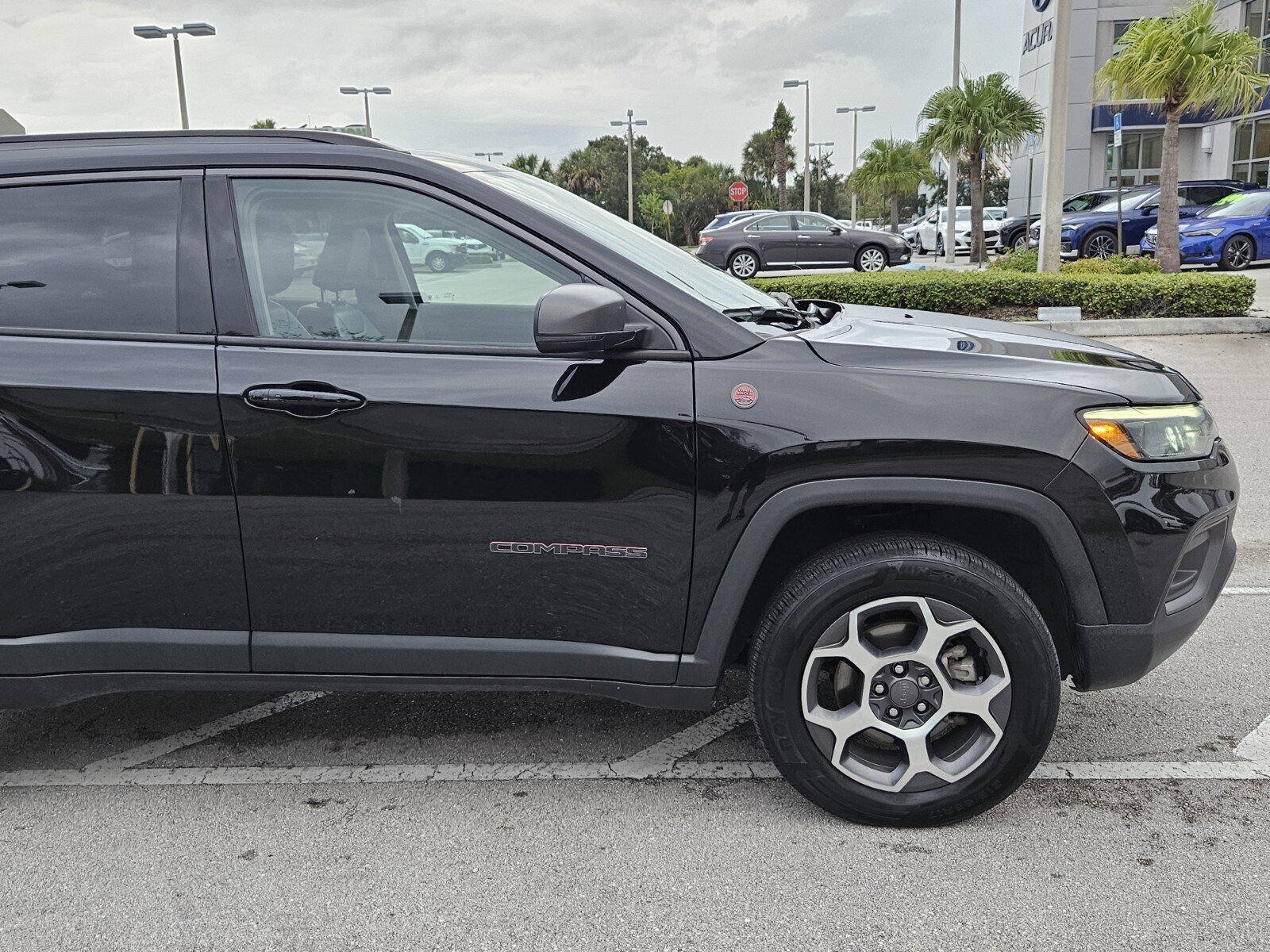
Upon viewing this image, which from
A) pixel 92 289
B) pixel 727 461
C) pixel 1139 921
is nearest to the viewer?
pixel 1139 921

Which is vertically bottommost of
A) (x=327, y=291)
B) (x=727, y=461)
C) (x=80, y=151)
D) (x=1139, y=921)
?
(x=1139, y=921)

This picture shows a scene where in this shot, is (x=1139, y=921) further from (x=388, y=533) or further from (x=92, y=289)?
(x=92, y=289)

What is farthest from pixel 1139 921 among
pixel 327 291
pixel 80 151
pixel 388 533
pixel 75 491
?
pixel 80 151

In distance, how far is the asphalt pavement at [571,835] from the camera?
2.43 meters

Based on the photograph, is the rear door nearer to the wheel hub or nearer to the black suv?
the black suv

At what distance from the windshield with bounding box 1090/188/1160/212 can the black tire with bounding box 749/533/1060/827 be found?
20309 mm

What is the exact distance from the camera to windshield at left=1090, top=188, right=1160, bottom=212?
20.6 meters

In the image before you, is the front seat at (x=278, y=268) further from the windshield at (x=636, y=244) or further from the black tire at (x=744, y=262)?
the black tire at (x=744, y=262)

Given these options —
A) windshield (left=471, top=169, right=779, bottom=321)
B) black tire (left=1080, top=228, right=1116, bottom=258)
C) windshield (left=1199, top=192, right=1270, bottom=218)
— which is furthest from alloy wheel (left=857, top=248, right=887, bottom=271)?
windshield (left=471, top=169, right=779, bottom=321)

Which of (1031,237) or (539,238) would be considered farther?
(1031,237)

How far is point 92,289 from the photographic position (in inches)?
111

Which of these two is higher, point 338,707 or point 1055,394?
point 1055,394

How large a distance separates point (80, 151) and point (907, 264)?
2261 centimetres

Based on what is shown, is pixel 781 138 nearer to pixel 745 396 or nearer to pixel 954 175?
pixel 954 175
